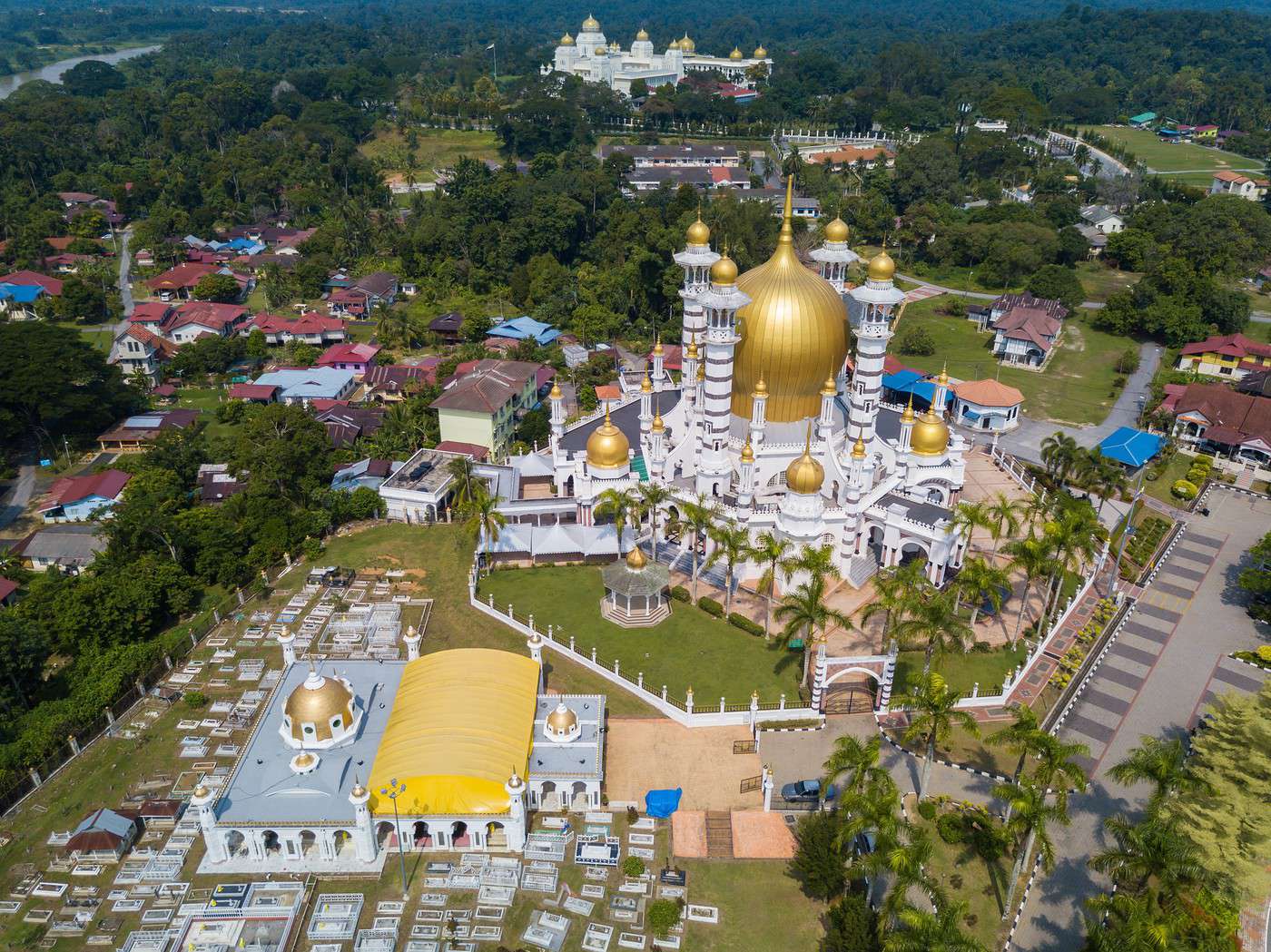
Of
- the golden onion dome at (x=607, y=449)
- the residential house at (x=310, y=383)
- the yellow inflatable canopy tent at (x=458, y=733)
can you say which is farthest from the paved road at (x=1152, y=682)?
the residential house at (x=310, y=383)

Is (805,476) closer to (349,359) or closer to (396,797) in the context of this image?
(396,797)

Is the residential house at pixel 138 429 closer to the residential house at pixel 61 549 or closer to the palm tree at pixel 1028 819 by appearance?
the residential house at pixel 61 549

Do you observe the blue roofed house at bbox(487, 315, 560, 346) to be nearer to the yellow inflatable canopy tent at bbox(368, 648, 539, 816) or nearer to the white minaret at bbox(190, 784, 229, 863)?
the yellow inflatable canopy tent at bbox(368, 648, 539, 816)

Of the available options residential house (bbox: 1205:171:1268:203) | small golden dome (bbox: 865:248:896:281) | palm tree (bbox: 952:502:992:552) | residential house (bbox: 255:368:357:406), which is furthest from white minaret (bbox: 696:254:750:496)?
residential house (bbox: 1205:171:1268:203)

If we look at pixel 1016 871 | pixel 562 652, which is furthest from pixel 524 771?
pixel 1016 871

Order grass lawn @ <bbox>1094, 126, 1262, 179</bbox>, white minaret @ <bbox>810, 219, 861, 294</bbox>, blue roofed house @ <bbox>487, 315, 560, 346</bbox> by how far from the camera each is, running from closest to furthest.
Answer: white minaret @ <bbox>810, 219, 861, 294</bbox> < blue roofed house @ <bbox>487, 315, 560, 346</bbox> < grass lawn @ <bbox>1094, 126, 1262, 179</bbox>

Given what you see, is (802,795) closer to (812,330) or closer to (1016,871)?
(1016,871)

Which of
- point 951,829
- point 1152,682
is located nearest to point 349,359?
point 951,829
